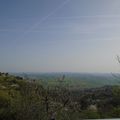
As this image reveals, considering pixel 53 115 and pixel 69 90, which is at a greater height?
pixel 69 90

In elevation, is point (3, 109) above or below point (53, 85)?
below

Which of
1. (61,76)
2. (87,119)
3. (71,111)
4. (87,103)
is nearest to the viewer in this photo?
(61,76)

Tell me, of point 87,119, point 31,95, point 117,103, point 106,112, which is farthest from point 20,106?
point 117,103

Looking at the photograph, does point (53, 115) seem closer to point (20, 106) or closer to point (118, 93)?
point (20, 106)

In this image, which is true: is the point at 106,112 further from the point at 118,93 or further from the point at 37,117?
the point at 37,117

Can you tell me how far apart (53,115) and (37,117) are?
1.67ft

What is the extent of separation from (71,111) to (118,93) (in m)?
6.02

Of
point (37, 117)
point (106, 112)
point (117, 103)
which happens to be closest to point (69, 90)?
point (37, 117)

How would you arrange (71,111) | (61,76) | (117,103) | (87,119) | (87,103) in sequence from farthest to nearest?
(87,103) < (117,103) < (87,119) < (71,111) < (61,76)

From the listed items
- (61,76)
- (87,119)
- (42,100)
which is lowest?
(87,119)

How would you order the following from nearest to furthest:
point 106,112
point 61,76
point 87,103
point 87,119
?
1. point 61,76
2. point 87,119
3. point 106,112
4. point 87,103

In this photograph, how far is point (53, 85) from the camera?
9766mm

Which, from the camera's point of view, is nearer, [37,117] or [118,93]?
[37,117]

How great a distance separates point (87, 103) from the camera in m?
16.3
